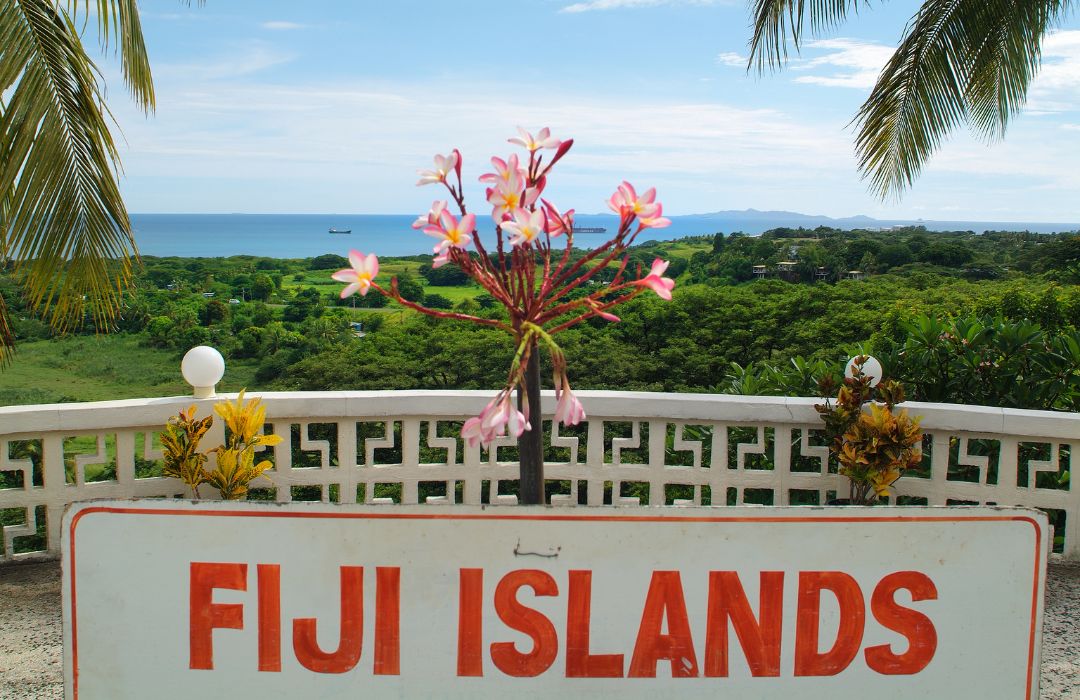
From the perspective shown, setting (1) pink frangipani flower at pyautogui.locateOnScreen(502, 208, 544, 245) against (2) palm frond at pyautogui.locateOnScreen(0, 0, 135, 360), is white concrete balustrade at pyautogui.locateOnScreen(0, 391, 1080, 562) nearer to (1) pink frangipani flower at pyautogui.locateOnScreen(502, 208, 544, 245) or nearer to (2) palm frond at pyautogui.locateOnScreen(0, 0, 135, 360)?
Result: (2) palm frond at pyautogui.locateOnScreen(0, 0, 135, 360)

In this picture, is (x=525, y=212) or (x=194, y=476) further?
(x=194, y=476)

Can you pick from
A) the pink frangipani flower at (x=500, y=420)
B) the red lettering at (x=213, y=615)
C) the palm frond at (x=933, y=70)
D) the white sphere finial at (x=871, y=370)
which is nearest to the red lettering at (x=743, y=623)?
the pink frangipani flower at (x=500, y=420)

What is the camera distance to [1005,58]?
28.4 ft

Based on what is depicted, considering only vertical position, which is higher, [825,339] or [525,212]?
[525,212]

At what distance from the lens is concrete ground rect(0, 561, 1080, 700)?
3.22 meters

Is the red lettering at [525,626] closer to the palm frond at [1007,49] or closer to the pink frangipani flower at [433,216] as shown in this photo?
the pink frangipani flower at [433,216]

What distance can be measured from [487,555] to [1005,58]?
8.74 metres


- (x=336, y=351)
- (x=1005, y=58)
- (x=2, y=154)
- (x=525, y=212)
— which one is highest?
(x=1005, y=58)

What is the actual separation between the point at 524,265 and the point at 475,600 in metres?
0.81

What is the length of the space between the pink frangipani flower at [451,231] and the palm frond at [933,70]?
294 inches

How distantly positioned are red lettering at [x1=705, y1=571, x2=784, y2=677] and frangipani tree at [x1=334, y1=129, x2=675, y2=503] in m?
0.56

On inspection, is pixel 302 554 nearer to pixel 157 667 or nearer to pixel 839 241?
pixel 157 667

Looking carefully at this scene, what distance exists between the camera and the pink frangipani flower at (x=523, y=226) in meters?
1.92

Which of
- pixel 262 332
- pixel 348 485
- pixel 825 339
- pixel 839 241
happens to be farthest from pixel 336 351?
pixel 839 241
